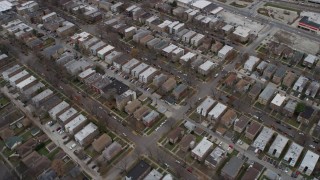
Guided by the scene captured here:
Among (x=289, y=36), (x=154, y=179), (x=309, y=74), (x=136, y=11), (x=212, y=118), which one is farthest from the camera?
(x=136, y=11)

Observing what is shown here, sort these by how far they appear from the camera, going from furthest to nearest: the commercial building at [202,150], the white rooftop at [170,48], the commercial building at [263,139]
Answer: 1. the white rooftop at [170,48]
2. the commercial building at [263,139]
3. the commercial building at [202,150]

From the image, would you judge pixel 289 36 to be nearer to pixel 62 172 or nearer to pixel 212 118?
pixel 212 118

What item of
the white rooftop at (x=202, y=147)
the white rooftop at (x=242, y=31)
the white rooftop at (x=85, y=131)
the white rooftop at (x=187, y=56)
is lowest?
the white rooftop at (x=202, y=147)

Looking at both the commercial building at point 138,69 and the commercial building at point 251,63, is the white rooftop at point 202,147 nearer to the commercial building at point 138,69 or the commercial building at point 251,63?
the commercial building at point 138,69

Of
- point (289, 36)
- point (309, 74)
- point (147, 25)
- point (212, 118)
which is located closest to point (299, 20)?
point (289, 36)

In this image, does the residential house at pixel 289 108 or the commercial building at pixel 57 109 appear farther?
the residential house at pixel 289 108

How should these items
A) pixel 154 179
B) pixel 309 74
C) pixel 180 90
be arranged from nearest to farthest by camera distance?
pixel 154 179 < pixel 180 90 < pixel 309 74

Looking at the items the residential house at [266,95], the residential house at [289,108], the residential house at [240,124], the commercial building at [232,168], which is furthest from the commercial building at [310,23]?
the commercial building at [232,168]
